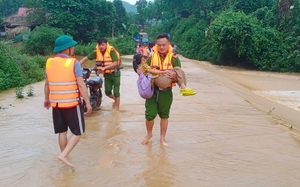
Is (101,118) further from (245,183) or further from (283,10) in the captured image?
(283,10)

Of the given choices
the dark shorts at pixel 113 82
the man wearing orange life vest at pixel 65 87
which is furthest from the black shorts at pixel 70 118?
the dark shorts at pixel 113 82

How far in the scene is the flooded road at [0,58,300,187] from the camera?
4.07 meters

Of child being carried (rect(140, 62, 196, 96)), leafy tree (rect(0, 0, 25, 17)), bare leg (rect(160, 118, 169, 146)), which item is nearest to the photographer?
child being carried (rect(140, 62, 196, 96))

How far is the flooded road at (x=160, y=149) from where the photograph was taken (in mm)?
4074

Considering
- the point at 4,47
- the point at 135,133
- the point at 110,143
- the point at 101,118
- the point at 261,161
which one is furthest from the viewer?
the point at 4,47

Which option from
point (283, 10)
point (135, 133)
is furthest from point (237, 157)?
point (283, 10)

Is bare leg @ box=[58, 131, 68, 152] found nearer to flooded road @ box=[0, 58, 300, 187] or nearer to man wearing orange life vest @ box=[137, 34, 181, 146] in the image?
flooded road @ box=[0, 58, 300, 187]

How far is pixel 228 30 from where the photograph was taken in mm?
19391

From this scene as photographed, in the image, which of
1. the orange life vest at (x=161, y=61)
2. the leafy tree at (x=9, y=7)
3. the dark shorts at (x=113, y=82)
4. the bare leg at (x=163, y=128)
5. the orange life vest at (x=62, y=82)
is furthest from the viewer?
the leafy tree at (x=9, y=7)

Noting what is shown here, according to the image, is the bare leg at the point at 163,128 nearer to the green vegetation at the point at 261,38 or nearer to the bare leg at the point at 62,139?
the bare leg at the point at 62,139

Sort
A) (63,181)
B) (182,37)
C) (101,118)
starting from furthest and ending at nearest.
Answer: (182,37)
(101,118)
(63,181)

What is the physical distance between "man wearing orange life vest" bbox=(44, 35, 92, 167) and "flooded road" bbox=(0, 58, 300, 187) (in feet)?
1.76

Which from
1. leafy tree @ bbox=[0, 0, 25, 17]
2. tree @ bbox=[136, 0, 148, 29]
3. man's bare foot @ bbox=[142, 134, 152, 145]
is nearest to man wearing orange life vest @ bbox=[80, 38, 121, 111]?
man's bare foot @ bbox=[142, 134, 152, 145]

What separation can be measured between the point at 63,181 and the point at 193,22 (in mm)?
36243
